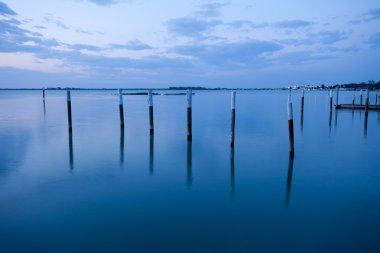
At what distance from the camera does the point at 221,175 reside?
9.56 metres

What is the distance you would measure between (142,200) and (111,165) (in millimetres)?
3675

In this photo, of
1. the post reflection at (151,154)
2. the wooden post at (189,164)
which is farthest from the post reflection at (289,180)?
the post reflection at (151,154)

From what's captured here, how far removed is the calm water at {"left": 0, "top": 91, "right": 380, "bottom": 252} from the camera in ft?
17.7

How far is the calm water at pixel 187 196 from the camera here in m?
5.38

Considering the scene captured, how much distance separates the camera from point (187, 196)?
773 centimetres

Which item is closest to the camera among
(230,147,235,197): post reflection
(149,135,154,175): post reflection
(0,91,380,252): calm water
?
(0,91,380,252): calm water

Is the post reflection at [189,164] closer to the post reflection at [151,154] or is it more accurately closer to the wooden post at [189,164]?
the wooden post at [189,164]

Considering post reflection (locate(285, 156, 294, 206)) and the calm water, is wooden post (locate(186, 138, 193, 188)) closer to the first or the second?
the calm water

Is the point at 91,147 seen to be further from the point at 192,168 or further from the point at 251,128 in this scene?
the point at 251,128

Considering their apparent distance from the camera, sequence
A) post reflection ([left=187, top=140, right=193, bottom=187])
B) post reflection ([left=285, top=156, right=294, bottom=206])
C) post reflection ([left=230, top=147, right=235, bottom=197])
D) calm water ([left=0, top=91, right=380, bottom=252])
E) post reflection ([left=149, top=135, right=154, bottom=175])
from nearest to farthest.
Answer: calm water ([left=0, top=91, right=380, bottom=252]), post reflection ([left=285, top=156, right=294, bottom=206]), post reflection ([left=230, top=147, right=235, bottom=197]), post reflection ([left=187, top=140, right=193, bottom=187]), post reflection ([left=149, top=135, right=154, bottom=175])

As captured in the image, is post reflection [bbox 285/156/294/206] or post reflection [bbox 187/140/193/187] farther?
post reflection [bbox 187/140/193/187]

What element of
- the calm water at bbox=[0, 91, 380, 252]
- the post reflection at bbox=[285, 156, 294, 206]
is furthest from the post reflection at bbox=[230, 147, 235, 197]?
the post reflection at bbox=[285, 156, 294, 206]

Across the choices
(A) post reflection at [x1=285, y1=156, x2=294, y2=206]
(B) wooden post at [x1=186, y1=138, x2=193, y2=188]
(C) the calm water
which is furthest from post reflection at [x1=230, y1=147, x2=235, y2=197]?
(A) post reflection at [x1=285, y1=156, x2=294, y2=206]

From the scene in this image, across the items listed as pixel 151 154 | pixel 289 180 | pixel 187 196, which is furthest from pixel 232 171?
pixel 151 154
